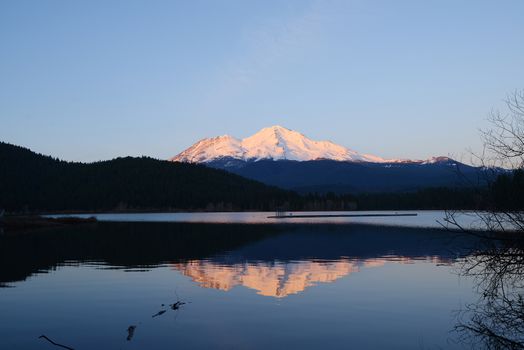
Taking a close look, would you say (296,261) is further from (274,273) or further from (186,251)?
(186,251)

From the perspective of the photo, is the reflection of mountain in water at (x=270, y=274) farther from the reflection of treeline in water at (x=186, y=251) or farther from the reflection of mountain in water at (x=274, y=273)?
the reflection of treeline in water at (x=186, y=251)

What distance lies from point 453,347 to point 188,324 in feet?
35.3

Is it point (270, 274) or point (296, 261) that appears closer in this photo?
point (270, 274)

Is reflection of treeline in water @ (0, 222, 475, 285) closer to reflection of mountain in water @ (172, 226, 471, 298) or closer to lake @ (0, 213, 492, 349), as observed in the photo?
reflection of mountain in water @ (172, 226, 471, 298)

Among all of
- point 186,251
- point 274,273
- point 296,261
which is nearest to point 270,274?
point 274,273

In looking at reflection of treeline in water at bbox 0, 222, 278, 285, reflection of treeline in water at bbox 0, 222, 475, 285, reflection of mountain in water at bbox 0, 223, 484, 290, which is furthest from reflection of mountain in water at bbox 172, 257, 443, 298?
reflection of treeline in water at bbox 0, 222, 278, 285

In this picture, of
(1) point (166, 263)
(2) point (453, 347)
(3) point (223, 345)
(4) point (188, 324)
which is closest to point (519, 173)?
(2) point (453, 347)

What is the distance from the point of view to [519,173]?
54.2ft

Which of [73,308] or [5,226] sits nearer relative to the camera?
[73,308]

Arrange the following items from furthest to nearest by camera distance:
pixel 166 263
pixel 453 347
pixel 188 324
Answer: pixel 166 263, pixel 188 324, pixel 453 347

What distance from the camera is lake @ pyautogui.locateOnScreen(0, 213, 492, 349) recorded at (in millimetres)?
21219

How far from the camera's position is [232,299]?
29750 mm

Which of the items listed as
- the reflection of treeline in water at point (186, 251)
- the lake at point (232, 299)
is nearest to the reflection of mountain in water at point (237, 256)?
the reflection of treeline in water at point (186, 251)

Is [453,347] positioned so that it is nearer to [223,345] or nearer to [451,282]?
[223,345]
